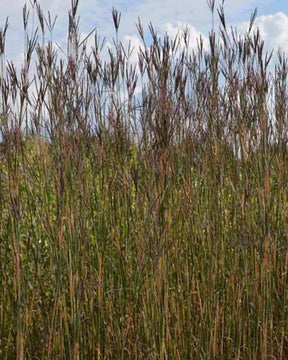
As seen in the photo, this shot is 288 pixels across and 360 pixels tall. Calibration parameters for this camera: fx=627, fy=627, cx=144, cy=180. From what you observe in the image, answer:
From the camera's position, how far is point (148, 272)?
213 centimetres

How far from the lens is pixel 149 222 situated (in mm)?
1804

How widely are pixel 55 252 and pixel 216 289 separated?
657 millimetres

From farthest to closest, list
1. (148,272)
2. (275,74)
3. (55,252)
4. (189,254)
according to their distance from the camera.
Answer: (275,74), (189,254), (148,272), (55,252)

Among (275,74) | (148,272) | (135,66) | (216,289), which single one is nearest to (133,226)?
(148,272)

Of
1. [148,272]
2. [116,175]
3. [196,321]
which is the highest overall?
[116,175]

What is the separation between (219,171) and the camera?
250 cm

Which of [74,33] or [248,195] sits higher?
[74,33]

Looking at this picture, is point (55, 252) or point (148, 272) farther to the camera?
point (148, 272)

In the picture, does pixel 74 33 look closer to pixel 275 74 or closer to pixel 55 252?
pixel 55 252

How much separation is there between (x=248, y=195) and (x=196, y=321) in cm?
51

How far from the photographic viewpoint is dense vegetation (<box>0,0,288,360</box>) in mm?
1883

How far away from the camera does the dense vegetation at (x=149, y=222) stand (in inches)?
74.1

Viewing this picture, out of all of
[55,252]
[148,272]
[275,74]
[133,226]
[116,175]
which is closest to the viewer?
[55,252]

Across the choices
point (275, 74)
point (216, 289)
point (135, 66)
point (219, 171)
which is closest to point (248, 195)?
point (219, 171)
